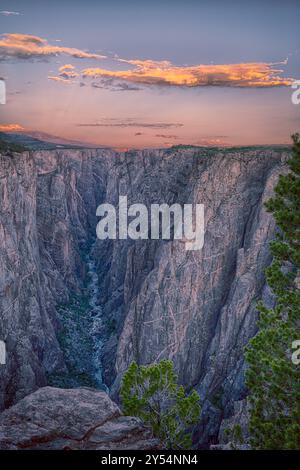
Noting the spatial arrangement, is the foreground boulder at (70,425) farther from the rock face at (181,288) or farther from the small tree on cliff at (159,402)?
the rock face at (181,288)

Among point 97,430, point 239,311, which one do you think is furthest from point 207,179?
point 97,430

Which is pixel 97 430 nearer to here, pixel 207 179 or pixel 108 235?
pixel 207 179

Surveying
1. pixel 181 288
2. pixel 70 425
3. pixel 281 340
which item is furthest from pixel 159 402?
pixel 181 288

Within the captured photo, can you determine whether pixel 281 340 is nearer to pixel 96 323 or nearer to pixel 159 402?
pixel 159 402

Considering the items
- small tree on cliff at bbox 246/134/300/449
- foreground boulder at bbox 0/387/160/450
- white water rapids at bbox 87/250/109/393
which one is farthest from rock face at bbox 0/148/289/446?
foreground boulder at bbox 0/387/160/450

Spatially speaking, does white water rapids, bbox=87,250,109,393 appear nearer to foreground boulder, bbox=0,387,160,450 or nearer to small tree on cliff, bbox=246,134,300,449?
foreground boulder, bbox=0,387,160,450
